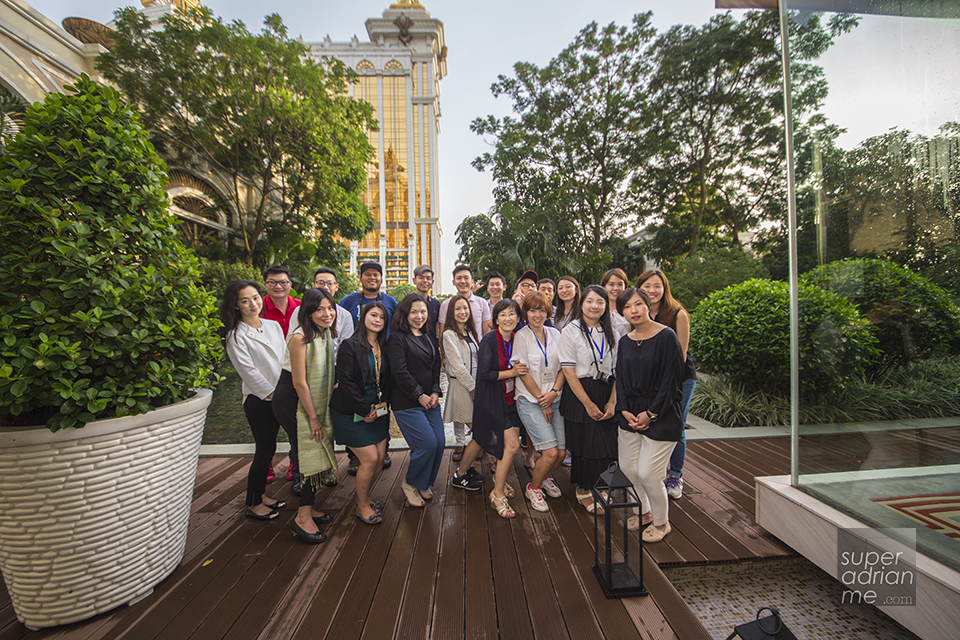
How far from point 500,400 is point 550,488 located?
89 centimetres

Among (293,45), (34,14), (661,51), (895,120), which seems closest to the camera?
(895,120)

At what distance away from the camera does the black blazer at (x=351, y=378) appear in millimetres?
2834

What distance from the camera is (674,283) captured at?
11.2 meters

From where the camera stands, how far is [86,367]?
197 centimetres

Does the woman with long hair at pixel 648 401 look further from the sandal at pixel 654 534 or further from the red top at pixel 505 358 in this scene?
the red top at pixel 505 358

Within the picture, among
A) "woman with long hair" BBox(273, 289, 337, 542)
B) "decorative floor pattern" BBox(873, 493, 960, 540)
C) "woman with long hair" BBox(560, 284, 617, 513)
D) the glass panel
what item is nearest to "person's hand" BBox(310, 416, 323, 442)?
"woman with long hair" BBox(273, 289, 337, 542)

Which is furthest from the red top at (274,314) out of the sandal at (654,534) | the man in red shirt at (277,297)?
the sandal at (654,534)

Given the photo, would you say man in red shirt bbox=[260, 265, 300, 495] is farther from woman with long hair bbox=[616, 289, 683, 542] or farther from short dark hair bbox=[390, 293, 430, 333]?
woman with long hair bbox=[616, 289, 683, 542]

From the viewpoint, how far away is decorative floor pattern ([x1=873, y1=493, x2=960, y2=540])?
77.1 inches

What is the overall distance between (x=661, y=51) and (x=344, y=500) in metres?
18.6

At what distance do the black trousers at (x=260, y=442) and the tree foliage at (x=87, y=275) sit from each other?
73 cm

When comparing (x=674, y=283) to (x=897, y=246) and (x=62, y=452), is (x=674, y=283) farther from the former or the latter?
(x=62, y=452)

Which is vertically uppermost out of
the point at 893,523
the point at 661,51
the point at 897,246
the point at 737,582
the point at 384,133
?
the point at 384,133

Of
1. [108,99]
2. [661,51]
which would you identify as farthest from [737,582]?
[661,51]
